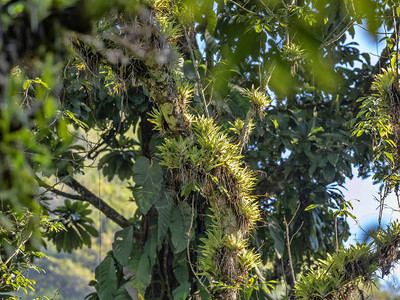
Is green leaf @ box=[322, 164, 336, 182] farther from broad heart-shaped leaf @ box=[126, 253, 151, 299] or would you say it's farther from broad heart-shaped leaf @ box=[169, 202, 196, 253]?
broad heart-shaped leaf @ box=[126, 253, 151, 299]

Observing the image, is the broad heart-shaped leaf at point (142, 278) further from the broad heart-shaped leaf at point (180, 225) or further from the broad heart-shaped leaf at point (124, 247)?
the broad heart-shaped leaf at point (180, 225)

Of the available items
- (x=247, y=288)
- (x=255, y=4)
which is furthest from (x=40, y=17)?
(x=255, y=4)

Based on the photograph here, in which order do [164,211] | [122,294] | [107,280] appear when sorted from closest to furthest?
[164,211] < [122,294] < [107,280]

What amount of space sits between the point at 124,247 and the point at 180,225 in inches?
21.1

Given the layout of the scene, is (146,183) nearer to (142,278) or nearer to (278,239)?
(142,278)

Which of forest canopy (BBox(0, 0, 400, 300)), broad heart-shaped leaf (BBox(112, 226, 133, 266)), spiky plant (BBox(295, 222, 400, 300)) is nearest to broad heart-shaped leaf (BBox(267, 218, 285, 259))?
forest canopy (BBox(0, 0, 400, 300))

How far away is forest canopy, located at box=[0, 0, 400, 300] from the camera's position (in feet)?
3.08

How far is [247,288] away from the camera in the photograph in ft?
7.09

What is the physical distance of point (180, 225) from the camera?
3.47 meters

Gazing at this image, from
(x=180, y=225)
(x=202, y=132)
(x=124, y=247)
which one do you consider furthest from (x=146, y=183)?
(x=202, y=132)

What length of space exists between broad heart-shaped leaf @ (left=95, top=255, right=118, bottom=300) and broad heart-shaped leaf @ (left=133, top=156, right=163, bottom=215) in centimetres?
61

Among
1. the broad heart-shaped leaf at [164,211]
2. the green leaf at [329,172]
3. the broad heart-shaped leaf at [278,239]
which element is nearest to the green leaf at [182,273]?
the broad heart-shaped leaf at [164,211]

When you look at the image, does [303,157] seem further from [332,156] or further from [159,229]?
[159,229]

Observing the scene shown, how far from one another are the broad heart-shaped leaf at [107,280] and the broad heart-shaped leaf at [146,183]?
1.99ft
